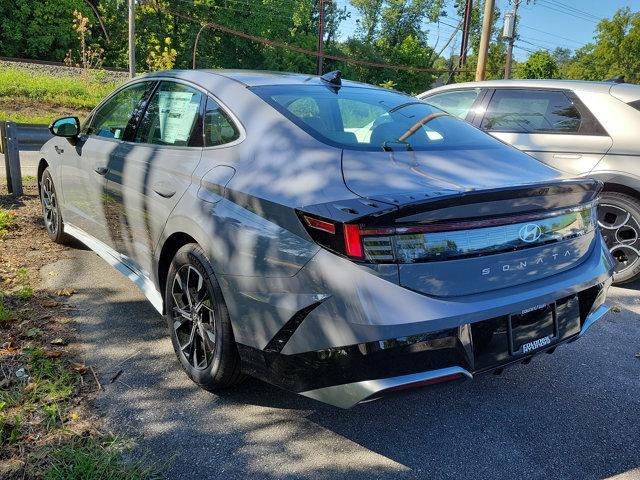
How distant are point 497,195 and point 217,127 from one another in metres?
1.51

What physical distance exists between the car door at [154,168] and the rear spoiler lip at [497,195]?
1296 mm

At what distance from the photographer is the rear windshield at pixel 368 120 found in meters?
2.71

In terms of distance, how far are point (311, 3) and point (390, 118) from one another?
194 feet

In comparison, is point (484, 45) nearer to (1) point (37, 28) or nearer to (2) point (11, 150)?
(2) point (11, 150)

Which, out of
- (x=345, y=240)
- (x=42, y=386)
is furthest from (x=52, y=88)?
(x=345, y=240)

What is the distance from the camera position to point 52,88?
69.0ft

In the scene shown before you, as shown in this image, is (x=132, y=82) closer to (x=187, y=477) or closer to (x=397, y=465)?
(x=187, y=477)

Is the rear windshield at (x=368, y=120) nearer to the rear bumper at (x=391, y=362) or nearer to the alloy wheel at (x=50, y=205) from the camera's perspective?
the rear bumper at (x=391, y=362)

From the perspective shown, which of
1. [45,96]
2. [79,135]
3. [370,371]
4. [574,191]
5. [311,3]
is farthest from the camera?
[311,3]

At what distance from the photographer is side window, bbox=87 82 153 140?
3803 mm

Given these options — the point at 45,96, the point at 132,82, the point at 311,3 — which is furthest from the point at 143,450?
the point at 311,3

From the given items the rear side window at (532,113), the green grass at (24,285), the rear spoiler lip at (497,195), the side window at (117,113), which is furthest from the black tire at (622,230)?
the green grass at (24,285)

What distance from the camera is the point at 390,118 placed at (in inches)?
121

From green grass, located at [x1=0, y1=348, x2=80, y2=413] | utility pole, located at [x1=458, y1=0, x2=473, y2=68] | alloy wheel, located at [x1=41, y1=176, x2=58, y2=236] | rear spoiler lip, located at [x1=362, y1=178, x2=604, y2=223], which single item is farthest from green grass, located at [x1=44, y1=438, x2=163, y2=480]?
utility pole, located at [x1=458, y1=0, x2=473, y2=68]
